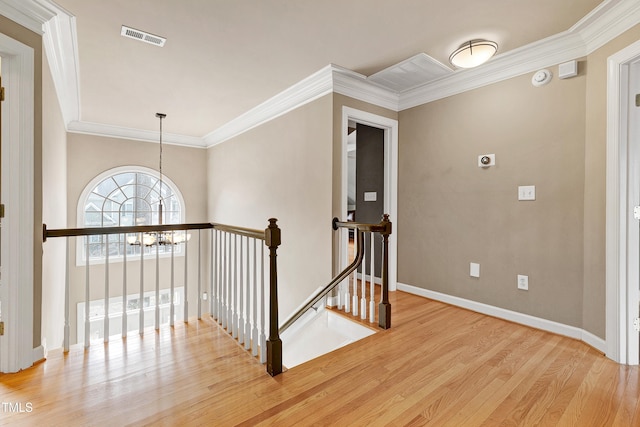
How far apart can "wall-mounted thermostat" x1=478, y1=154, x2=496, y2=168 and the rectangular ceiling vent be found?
314 centimetres

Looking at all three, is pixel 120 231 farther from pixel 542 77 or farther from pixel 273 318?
pixel 542 77

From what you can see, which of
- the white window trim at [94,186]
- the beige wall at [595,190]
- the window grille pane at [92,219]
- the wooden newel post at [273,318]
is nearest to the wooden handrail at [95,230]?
the wooden newel post at [273,318]

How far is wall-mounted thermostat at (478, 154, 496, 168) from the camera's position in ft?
9.61

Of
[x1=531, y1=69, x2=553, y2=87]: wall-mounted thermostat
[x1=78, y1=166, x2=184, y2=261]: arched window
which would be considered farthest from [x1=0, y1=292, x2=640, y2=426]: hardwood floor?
[x1=78, y1=166, x2=184, y2=261]: arched window

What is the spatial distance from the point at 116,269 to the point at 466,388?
598 centimetres

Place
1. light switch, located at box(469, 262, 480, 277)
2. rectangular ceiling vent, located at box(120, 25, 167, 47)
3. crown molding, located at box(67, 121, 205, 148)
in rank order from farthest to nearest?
crown molding, located at box(67, 121, 205, 148)
light switch, located at box(469, 262, 480, 277)
rectangular ceiling vent, located at box(120, 25, 167, 47)

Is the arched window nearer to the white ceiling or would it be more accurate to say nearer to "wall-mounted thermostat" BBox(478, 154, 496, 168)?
the white ceiling

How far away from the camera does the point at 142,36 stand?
2477mm

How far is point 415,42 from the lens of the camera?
2547 mm

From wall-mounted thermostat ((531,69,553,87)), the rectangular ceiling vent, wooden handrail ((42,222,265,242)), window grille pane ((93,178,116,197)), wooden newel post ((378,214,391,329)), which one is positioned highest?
the rectangular ceiling vent

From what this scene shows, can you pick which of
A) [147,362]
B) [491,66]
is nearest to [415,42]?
[491,66]

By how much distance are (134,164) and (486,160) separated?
585 centimetres

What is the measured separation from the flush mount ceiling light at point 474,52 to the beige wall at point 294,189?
1.27 metres

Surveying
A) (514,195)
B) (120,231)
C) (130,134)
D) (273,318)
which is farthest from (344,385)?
(130,134)
